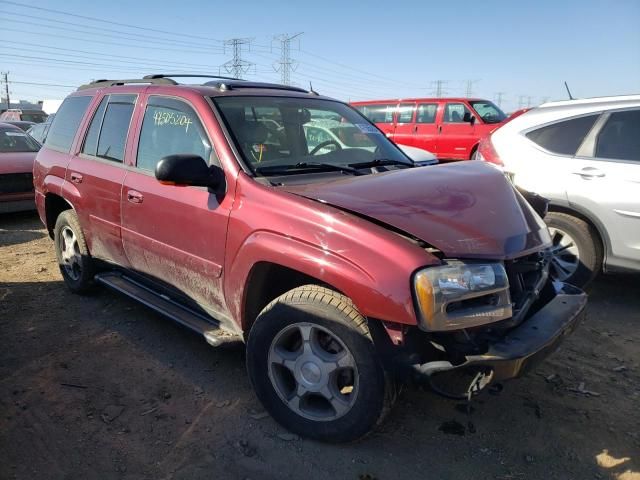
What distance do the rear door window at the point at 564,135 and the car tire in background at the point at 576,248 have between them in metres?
0.64

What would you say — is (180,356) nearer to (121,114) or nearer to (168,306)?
(168,306)

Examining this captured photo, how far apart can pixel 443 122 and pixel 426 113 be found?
60 cm

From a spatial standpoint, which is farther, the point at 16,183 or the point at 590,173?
the point at 16,183

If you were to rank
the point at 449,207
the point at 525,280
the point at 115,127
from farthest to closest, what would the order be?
the point at 115,127 → the point at 525,280 → the point at 449,207

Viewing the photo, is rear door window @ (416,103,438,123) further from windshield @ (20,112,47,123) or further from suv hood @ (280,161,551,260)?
windshield @ (20,112,47,123)

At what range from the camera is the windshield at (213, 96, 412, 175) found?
10.2 feet

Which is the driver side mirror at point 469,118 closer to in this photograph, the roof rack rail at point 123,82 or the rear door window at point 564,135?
the rear door window at point 564,135

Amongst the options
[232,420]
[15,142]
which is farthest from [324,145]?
[15,142]

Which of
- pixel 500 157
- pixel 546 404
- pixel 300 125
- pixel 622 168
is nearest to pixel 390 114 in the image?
pixel 500 157

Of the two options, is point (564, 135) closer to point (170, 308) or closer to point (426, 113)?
point (170, 308)

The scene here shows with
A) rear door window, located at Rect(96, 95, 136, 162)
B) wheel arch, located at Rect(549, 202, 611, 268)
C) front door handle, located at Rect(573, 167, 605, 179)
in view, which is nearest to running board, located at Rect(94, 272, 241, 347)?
rear door window, located at Rect(96, 95, 136, 162)

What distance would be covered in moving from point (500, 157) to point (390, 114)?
29.5 feet

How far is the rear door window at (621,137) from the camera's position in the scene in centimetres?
431

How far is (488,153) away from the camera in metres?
5.30
